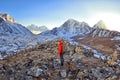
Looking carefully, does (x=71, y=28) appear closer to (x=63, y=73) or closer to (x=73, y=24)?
(x=73, y=24)

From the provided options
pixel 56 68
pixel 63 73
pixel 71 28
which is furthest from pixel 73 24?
pixel 63 73

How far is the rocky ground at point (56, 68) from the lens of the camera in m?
29.9

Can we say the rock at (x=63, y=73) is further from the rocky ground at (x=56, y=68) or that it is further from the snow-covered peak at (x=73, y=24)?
the snow-covered peak at (x=73, y=24)

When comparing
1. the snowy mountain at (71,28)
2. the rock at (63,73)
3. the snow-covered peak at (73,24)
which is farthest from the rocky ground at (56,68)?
the snow-covered peak at (73,24)

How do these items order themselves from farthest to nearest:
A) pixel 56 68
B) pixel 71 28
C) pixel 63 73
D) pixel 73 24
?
pixel 73 24
pixel 71 28
pixel 56 68
pixel 63 73

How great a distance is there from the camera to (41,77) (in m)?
29.7

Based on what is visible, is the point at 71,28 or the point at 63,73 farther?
the point at 71,28

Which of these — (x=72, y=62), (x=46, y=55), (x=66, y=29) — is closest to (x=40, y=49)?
(x=46, y=55)

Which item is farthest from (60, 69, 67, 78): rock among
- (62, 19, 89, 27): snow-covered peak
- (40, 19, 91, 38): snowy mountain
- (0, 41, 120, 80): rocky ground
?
(62, 19, 89, 27): snow-covered peak

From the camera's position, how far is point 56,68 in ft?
105

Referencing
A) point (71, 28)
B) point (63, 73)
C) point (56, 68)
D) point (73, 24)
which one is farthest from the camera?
point (73, 24)

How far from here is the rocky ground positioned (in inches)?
1178

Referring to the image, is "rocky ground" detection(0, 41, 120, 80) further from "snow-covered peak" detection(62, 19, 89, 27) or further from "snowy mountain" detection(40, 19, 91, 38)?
"snow-covered peak" detection(62, 19, 89, 27)

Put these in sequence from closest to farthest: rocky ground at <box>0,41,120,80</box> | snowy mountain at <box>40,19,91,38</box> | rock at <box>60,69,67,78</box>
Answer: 1. rocky ground at <box>0,41,120,80</box>
2. rock at <box>60,69,67,78</box>
3. snowy mountain at <box>40,19,91,38</box>
